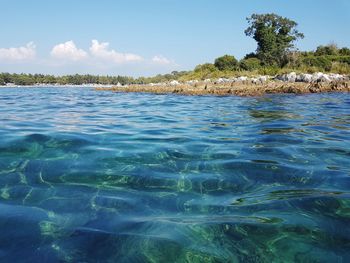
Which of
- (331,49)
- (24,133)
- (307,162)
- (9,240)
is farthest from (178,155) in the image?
(331,49)

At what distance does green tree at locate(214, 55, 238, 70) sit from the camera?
50.2m

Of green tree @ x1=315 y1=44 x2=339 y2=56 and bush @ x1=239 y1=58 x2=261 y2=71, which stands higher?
green tree @ x1=315 y1=44 x2=339 y2=56

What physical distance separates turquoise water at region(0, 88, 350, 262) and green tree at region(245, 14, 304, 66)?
151ft

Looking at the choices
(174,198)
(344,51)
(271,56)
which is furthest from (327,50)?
(174,198)

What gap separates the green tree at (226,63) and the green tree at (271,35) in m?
4.41

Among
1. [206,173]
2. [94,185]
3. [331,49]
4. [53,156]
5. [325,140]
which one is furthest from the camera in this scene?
[331,49]

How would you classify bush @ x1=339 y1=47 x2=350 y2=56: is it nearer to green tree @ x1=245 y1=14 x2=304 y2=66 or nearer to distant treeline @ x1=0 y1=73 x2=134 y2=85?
green tree @ x1=245 y1=14 x2=304 y2=66

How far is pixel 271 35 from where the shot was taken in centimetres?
5134

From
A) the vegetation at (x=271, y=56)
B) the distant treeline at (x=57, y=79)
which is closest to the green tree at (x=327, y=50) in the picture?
the vegetation at (x=271, y=56)

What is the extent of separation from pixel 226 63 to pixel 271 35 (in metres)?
8.68

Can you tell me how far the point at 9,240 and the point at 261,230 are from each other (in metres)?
2.19

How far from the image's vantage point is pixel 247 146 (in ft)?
19.2

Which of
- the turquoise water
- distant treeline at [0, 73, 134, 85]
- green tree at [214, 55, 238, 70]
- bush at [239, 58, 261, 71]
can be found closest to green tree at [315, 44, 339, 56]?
bush at [239, 58, 261, 71]

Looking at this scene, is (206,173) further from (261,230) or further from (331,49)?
(331,49)
